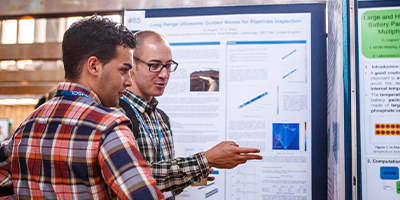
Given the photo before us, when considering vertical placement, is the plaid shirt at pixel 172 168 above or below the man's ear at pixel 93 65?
below

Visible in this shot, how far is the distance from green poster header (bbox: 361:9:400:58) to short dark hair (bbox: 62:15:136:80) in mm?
1467

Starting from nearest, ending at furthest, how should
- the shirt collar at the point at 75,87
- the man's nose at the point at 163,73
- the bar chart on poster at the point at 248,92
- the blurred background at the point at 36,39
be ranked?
the shirt collar at the point at 75,87 < the man's nose at the point at 163,73 < the bar chart on poster at the point at 248,92 < the blurred background at the point at 36,39

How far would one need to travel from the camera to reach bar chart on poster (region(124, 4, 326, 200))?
6.90 feet

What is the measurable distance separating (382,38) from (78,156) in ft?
5.75

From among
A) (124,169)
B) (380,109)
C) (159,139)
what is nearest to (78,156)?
(124,169)

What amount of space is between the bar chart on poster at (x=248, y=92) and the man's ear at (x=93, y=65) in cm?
133

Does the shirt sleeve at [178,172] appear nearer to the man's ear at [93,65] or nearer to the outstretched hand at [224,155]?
the outstretched hand at [224,155]

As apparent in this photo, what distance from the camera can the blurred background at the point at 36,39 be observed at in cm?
245

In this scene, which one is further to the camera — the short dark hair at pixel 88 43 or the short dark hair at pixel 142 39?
the short dark hair at pixel 142 39

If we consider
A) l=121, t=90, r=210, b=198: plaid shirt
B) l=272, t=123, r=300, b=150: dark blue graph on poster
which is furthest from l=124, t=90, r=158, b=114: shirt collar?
l=272, t=123, r=300, b=150: dark blue graph on poster

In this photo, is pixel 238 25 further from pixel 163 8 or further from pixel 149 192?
pixel 149 192

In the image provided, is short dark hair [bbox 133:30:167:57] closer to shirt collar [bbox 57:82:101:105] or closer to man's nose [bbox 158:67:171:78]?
man's nose [bbox 158:67:171:78]

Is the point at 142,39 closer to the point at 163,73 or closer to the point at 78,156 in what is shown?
the point at 163,73

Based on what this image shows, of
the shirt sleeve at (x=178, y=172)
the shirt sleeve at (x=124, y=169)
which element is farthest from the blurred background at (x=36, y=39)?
the shirt sleeve at (x=124, y=169)
